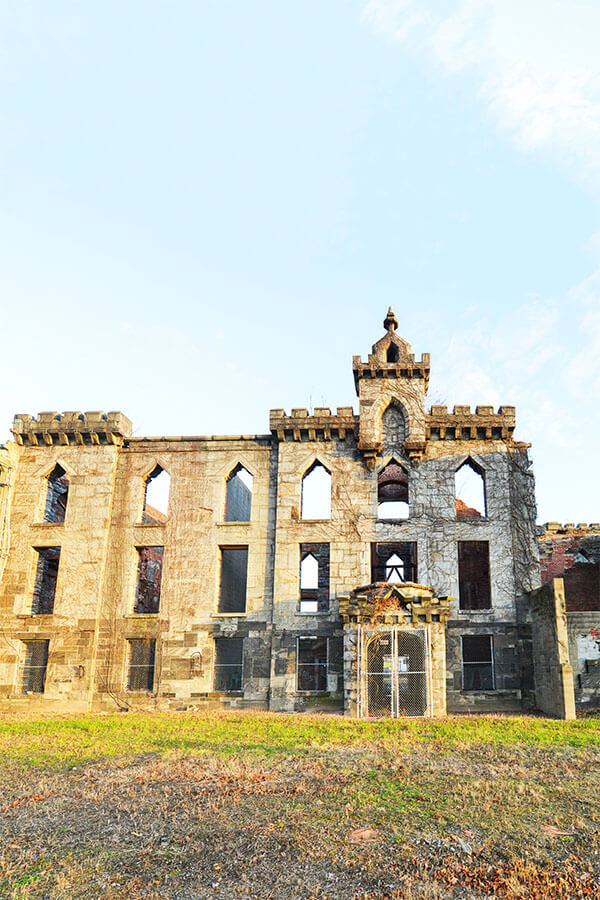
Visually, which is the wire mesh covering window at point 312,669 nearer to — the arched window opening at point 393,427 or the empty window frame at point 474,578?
the empty window frame at point 474,578

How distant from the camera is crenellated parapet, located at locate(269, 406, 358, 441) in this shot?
2556 centimetres

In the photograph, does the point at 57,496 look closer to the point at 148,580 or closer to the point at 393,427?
the point at 148,580

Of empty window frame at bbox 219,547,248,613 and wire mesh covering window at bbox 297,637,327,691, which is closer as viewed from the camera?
wire mesh covering window at bbox 297,637,327,691

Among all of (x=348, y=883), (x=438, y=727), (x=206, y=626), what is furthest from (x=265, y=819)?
(x=206, y=626)

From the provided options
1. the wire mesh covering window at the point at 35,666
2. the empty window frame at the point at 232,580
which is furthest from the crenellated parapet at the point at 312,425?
the wire mesh covering window at the point at 35,666

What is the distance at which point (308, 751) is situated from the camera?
14078mm

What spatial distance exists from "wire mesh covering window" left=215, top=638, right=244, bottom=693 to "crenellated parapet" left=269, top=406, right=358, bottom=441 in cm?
781

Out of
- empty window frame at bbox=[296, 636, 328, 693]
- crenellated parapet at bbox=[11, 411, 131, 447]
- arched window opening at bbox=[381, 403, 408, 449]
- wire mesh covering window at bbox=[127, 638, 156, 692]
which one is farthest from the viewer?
empty window frame at bbox=[296, 636, 328, 693]

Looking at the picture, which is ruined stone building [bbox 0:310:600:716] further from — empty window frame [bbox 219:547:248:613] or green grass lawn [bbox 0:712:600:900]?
green grass lawn [bbox 0:712:600:900]

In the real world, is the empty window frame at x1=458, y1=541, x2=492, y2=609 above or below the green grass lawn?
above

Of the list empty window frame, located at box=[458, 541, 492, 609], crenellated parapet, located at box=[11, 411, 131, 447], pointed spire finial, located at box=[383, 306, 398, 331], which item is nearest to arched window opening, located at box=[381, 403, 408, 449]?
pointed spire finial, located at box=[383, 306, 398, 331]

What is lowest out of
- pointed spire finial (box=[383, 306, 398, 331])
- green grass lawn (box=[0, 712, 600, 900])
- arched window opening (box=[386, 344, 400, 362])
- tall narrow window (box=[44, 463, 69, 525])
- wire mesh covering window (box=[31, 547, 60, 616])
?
green grass lawn (box=[0, 712, 600, 900])

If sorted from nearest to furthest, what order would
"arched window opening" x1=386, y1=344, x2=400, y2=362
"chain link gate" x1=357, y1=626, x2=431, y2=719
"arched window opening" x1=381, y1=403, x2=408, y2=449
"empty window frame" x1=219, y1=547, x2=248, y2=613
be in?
"chain link gate" x1=357, y1=626, x2=431, y2=719, "arched window opening" x1=381, y1=403, x2=408, y2=449, "arched window opening" x1=386, y1=344, x2=400, y2=362, "empty window frame" x1=219, y1=547, x2=248, y2=613

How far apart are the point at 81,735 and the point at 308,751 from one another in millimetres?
6554
